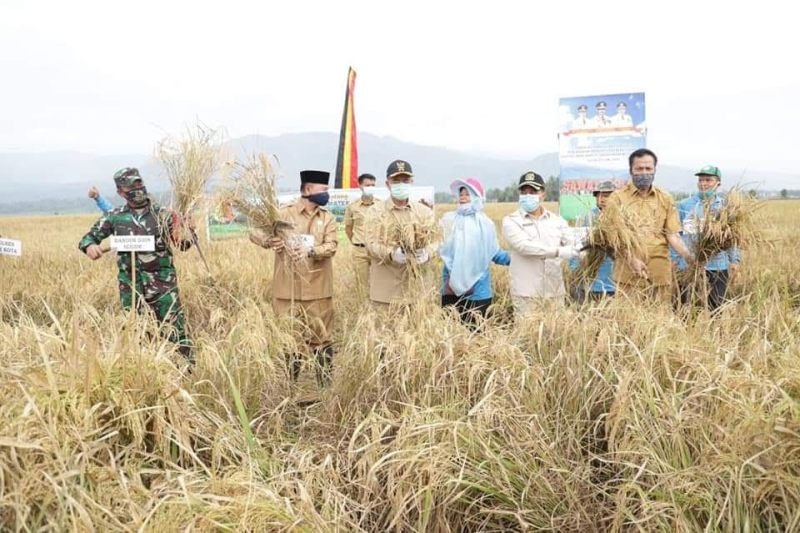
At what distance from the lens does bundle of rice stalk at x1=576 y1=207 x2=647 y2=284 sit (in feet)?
12.1

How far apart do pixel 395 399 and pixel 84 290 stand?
4.07 m

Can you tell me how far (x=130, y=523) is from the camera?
1600 millimetres

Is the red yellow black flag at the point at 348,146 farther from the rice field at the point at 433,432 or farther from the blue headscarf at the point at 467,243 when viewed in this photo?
the rice field at the point at 433,432

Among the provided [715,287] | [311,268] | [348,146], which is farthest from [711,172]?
[348,146]

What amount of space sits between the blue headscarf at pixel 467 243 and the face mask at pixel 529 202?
0.93 feet

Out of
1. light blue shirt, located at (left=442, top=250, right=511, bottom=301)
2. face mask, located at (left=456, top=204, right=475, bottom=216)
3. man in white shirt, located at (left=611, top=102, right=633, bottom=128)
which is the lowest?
light blue shirt, located at (left=442, top=250, right=511, bottom=301)

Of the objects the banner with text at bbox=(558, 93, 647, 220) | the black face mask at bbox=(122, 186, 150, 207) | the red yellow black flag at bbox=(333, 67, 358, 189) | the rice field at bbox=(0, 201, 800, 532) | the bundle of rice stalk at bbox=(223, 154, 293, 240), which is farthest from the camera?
the red yellow black flag at bbox=(333, 67, 358, 189)

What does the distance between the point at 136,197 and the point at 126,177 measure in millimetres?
154

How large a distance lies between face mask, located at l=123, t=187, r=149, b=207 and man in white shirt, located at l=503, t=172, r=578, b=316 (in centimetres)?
262

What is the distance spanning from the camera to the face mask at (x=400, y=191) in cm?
399

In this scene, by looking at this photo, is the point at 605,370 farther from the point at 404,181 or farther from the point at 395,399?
the point at 404,181

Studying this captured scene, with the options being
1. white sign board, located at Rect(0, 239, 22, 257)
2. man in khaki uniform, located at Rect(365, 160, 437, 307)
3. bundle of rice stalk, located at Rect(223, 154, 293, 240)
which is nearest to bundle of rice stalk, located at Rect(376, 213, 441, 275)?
man in khaki uniform, located at Rect(365, 160, 437, 307)

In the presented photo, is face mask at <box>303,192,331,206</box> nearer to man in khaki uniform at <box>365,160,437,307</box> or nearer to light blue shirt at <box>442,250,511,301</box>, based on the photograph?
man in khaki uniform at <box>365,160,437,307</box>

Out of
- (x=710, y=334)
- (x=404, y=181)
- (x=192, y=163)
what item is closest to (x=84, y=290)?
(x=192, y=163)
